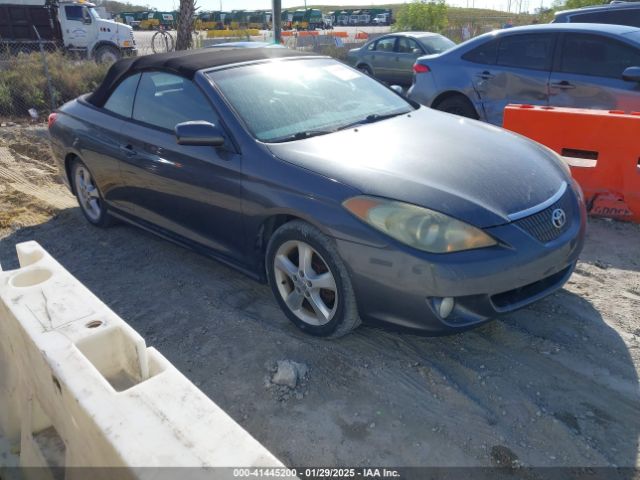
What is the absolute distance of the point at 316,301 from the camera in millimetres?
3121

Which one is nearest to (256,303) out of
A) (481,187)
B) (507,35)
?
(481,187)

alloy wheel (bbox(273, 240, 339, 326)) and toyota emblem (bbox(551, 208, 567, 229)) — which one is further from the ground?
toyota emblem (bbox(551, 208, 567, 229))

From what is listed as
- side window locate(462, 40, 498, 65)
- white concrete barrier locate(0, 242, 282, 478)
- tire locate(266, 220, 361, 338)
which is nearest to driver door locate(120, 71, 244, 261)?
tire locate(266, 220, 361, 338)

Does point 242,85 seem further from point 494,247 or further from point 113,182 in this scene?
point 494,247

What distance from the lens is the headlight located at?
2.69 metres

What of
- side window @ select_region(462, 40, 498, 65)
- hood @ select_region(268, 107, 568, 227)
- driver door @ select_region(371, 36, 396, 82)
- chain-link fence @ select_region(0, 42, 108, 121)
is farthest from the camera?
driver door @ select_region(371, 36, 396, 82)

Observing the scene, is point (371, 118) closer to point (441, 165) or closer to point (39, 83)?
point (441, 165)

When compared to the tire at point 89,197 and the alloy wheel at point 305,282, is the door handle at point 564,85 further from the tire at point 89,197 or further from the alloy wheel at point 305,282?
the tire at point 89,197

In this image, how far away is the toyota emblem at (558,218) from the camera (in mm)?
3000

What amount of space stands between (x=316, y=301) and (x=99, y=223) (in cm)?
284

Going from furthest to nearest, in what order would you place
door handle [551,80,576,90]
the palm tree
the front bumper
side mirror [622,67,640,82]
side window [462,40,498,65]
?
the palm tree < side window [462,40,498,65] < door handle [551,80,576,90] < side mirror [622,67,640,82] < the front bumper

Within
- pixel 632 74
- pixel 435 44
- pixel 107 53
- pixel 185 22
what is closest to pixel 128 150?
pixel 632 74

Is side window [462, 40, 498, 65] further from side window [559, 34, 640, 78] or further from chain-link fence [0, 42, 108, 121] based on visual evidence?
chain-link fence [0, 42, 108, 121]

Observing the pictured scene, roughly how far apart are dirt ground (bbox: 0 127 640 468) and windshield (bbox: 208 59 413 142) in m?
1.18
